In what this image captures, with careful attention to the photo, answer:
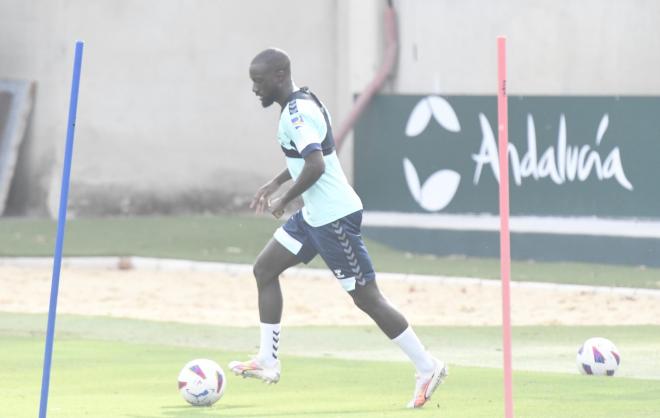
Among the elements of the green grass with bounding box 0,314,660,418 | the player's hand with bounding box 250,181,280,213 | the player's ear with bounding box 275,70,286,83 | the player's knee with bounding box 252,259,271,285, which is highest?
the player's ear with bounding box 275,70,286,83

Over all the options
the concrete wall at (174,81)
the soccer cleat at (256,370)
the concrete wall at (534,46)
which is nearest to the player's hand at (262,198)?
the soccer cleat at (256,370)

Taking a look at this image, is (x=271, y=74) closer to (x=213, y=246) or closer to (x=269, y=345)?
(x=269, y=345)

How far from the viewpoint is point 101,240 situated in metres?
22.7

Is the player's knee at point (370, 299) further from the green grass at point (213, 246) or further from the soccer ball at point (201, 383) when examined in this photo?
the green grass at point (213, 246)

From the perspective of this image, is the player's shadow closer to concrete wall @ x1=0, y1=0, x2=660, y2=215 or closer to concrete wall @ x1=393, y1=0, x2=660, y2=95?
concrete wall @ x1=393, y1=0, x2=660, y2=95

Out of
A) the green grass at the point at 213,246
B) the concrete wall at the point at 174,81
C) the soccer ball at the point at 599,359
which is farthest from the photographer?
the concrete wall at the point at 174,81

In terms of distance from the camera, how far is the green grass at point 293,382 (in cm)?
926

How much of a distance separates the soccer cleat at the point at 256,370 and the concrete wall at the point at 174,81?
1371 centimetres

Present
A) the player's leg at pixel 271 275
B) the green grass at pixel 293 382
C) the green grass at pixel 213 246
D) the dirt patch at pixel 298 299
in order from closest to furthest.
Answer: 1. the green grass at pixel 293 382
2. the player's leg at pixel 271 275
3. the dirt patch at pixel 298 299
4. the green grass at pixel 213 246

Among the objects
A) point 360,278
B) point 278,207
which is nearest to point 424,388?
point 360,278

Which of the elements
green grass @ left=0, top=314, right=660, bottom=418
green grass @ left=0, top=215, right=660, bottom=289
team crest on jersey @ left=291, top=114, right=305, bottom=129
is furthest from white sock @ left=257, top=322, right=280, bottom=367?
green grass @ left=0, top=215, right=660, bottom=289

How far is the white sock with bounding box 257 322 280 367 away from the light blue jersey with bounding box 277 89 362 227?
2.28 ft

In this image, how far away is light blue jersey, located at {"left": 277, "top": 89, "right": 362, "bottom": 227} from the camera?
9523 millimetres

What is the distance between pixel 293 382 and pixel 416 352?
4.96 feet
